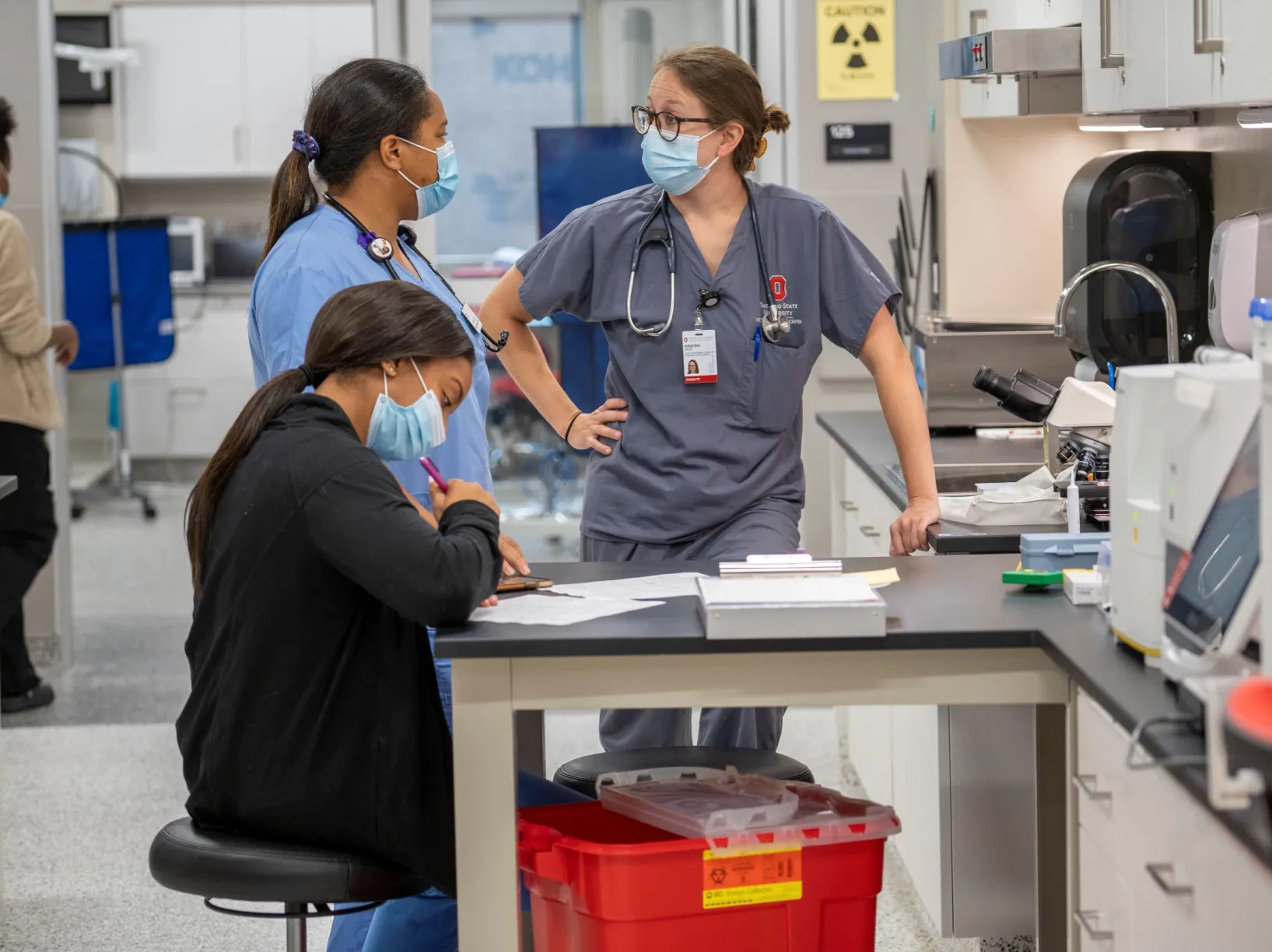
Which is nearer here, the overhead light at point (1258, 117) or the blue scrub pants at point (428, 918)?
the blue scrub pants at point (428, 918)

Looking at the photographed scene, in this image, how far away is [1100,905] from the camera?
1.69m

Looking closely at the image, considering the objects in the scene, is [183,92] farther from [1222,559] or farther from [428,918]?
[1222,559]

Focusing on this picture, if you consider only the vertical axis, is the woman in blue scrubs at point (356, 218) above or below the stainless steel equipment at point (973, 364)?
above

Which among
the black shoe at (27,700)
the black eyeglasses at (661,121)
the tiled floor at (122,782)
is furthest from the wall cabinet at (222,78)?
the black eyeglasses at (661,121)

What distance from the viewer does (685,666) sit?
1.80 meters

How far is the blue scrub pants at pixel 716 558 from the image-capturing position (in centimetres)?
256

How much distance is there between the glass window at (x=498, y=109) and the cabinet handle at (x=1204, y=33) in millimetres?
2527

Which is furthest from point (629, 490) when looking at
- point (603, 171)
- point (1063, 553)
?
point (603, 171)

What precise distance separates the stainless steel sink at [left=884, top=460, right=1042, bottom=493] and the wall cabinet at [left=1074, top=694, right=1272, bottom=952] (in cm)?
121

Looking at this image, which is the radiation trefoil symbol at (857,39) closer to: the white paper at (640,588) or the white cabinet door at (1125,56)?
the white cabinet door at (1125,56)

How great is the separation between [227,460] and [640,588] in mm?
526

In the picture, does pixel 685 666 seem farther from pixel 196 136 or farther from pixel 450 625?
pixel 196 136

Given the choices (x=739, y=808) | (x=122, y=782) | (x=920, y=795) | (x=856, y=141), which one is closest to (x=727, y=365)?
(x=920, y=795)

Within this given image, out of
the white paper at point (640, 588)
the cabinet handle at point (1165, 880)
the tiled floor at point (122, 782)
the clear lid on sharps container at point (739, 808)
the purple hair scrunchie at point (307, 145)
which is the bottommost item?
the tiled floor at point (122, 782)
